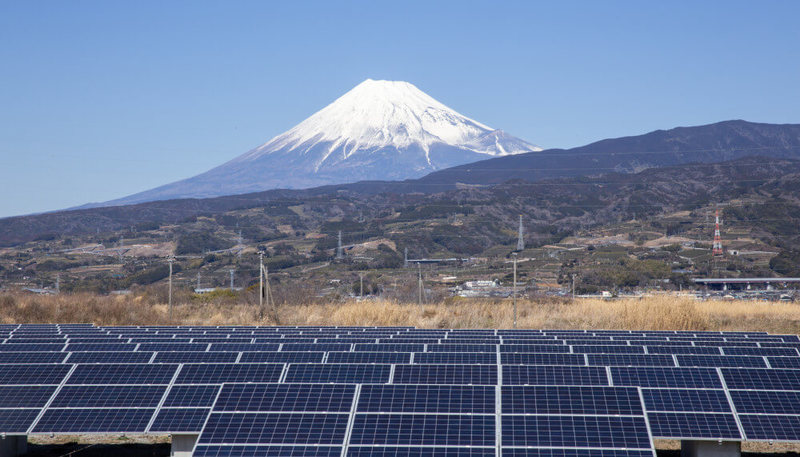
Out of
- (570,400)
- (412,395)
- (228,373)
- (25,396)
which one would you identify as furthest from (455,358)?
(25,396)

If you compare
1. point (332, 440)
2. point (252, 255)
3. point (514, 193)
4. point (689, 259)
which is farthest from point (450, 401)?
point (514, 193)

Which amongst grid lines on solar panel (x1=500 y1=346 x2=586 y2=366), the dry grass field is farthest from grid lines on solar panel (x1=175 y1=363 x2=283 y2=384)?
the dry grass field

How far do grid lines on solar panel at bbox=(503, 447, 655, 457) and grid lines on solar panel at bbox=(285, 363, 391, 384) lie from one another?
11.7ft

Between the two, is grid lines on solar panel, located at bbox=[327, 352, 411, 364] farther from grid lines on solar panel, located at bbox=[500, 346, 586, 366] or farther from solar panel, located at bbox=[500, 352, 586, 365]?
grid lines on solar panel, located at bbox=[500, 346, 586, 366]

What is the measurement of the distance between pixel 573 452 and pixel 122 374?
7.49 m

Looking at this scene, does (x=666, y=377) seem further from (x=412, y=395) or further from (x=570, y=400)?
(x=412, y=395)

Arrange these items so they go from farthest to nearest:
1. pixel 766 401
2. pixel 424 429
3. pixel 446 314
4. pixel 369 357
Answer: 1. pixel 446 314
2. pixel 369 357
3. pixel 766 401
4. pixel 424 429

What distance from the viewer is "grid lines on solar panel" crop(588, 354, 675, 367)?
1522 centimetres

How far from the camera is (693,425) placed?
11672mm

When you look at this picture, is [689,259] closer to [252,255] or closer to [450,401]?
[252,255]

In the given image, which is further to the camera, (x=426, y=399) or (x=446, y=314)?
(x=446, y=314)

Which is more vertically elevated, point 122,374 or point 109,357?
point 122,374

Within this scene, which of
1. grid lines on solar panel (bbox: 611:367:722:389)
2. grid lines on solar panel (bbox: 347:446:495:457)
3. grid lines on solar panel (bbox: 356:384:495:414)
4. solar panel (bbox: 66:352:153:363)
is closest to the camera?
grid lines on solar panel (bbox: 347:446:495:457)

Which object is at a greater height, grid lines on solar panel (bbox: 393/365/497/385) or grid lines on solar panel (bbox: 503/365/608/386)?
grid lines on solar panel (bbox: 393/365/497/385)
